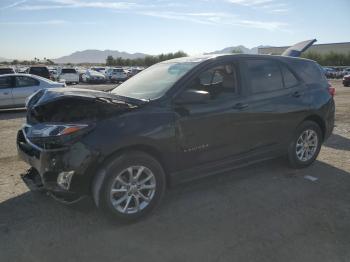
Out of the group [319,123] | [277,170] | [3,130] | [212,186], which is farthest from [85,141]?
[3,130]

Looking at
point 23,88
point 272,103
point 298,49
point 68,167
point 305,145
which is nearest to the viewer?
point 68,167

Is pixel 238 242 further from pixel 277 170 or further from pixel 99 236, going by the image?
pixel 277 170

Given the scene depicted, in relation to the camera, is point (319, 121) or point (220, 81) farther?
point (319, 121)

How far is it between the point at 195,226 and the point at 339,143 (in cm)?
505

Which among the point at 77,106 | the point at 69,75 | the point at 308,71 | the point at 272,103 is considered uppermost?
the point at 308,71

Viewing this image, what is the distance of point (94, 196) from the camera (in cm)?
377

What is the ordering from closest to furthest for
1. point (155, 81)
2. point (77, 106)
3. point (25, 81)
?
1. point (77, 106)
2. point (155, 81)
3. point (25, 81)

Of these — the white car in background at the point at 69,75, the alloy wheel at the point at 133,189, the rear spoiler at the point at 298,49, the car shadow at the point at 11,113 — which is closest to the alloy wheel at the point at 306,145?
the alloy wheel at the point at 133,189

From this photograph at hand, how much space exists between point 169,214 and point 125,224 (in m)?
0.54

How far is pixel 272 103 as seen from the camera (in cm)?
520

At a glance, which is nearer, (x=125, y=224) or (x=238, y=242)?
(x=238, y=242)

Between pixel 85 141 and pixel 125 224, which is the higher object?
pixel 85 141

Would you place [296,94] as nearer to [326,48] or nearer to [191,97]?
[191,97]

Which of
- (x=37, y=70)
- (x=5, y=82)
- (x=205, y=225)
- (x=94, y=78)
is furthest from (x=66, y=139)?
(x=94, y=78)
